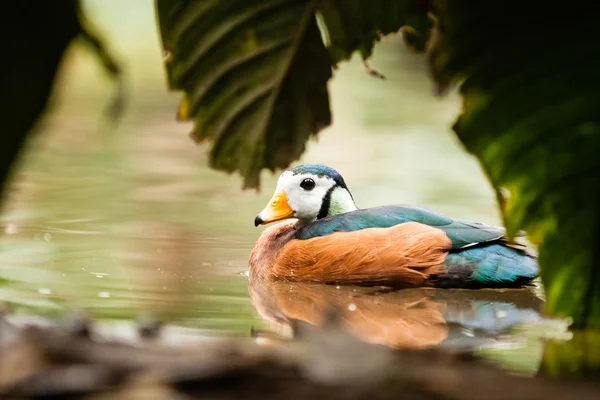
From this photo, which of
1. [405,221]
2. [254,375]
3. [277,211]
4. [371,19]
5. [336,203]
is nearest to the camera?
[254,375]

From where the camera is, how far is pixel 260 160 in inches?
79.7

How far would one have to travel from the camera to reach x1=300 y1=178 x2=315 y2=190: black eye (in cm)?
505

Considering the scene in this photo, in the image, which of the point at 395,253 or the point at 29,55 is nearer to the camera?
the point at 29,55

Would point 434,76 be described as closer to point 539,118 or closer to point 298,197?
point 539,118

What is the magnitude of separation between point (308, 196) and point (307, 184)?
6cm

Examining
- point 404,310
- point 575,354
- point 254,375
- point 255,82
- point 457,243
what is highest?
point 457,243

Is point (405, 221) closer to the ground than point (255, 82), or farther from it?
farther from it

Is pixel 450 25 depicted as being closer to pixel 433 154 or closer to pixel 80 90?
pixel 433 154

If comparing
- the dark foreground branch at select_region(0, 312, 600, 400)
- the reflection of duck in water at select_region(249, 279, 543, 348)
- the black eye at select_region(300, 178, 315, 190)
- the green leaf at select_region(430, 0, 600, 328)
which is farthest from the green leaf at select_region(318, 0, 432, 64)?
the black eye at select_region(300, 178, 315, 190)

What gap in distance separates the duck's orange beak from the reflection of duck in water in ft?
1.58

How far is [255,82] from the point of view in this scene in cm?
206

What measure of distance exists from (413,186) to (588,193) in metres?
5.41

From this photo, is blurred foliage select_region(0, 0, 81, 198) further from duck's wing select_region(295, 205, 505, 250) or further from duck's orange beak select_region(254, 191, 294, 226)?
duck's orange beak select_region(254, 191, 294, 226)

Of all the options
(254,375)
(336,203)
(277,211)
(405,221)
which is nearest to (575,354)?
(254,375)
